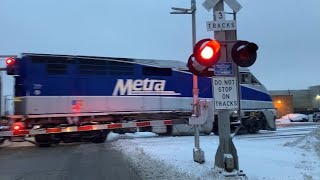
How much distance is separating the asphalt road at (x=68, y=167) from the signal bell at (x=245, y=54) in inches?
152

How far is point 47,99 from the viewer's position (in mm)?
23281

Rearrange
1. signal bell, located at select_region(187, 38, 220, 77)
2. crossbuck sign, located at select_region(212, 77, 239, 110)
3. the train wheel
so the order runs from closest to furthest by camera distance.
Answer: signal bell, located at select_region(187, 38, 220, 77)
crossbuck sign, located at select_region(212, 77, 239, 110)
the train wheel

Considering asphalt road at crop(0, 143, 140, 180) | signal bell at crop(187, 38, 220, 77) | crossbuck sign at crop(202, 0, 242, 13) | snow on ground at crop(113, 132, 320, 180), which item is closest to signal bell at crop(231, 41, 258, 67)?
signal bell at crop(187, 38, 220, 77)

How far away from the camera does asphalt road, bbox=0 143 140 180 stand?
40.2ft

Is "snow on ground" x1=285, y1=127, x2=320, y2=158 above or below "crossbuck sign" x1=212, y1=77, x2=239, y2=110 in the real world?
below

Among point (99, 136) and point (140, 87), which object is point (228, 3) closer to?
point (99, 136)

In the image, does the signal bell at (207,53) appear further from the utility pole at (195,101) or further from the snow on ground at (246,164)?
the utility pole at (195,101)

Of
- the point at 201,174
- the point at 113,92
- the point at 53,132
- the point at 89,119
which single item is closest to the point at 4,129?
the point at 53,132

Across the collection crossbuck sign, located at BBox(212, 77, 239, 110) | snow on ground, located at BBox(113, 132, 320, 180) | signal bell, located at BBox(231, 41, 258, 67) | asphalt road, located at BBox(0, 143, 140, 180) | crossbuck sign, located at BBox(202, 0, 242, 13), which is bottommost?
asphalt road, located at BBox(0, 143, 140, 180)

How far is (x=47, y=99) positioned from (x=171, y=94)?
23.6 feet

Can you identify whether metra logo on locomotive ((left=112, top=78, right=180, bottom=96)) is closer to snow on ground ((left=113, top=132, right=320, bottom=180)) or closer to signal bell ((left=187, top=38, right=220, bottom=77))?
snow on ground ((left=113, top=132, right=320, bottom=180))

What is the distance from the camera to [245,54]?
994 centimetres

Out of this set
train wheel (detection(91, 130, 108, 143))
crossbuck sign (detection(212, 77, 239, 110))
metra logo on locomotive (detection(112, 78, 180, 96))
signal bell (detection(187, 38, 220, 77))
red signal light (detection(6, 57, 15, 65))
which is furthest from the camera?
metra logo on locomotive (detection(112, 78, 180, 96))

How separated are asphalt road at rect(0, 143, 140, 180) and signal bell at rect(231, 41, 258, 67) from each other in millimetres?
3849
